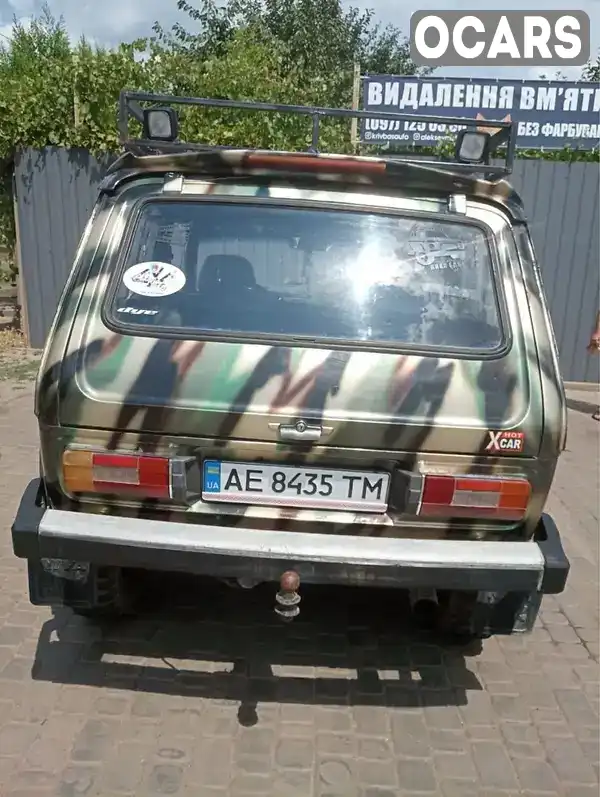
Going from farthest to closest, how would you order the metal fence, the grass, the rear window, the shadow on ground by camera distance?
the metal fence, the grass, the shadow on ground, the rear window

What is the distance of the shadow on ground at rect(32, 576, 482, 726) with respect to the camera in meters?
3.01

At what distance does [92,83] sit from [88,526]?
668cm

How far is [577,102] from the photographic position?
7824 millimetres

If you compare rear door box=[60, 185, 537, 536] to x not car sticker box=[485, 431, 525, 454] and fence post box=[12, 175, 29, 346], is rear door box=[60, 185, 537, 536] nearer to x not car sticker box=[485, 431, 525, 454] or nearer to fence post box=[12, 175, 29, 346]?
x not car sticker box=[485, 431, 525, 454]

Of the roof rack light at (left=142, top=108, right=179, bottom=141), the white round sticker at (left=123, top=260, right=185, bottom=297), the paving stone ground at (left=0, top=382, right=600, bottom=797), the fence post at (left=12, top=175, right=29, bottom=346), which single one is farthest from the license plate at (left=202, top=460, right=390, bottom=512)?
the fence post at (left=12, top=175, right=29, bottom=346)

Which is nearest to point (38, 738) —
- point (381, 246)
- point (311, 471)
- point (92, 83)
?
point (311, 471)

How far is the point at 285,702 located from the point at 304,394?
4.43ft

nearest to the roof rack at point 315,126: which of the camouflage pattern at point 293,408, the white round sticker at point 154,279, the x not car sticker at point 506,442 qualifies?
the white round sticker at point 154,279

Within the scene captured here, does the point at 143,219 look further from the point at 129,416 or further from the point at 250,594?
the point at 250,594

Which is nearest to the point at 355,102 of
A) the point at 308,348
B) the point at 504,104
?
the point at 504,104

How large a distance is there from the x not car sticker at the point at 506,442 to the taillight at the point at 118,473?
3.79 ft

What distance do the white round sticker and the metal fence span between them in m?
5.76

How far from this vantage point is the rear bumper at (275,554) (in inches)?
97.4

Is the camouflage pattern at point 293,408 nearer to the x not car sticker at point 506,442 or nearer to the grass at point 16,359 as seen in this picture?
the x not car sticker at point 506,442
